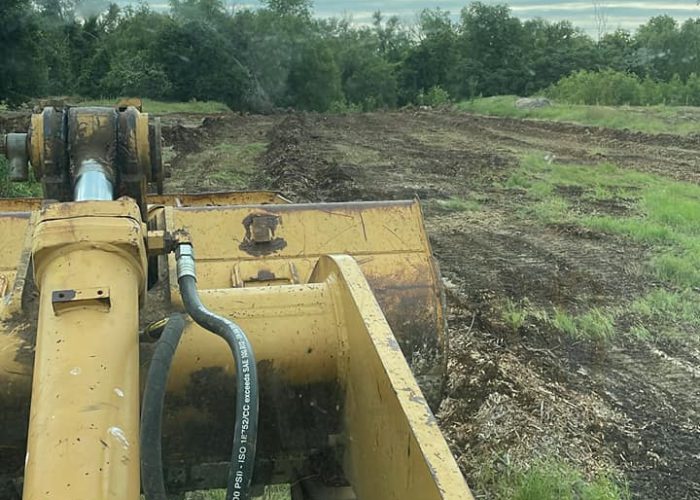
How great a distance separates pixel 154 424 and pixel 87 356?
178mm

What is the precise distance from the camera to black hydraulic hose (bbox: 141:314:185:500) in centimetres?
167

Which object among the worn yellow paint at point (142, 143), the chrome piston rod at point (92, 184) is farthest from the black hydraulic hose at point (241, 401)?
the worn yellow paint at point (142, 143)

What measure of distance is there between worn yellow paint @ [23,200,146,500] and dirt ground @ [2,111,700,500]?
2.29 metres

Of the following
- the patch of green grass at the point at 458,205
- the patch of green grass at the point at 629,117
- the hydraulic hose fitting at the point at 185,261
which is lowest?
the patch of green grass at the point at 458,205

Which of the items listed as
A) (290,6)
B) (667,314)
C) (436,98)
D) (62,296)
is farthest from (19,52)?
(290,6)

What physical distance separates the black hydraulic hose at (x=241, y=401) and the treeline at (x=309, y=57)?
26.9 metres

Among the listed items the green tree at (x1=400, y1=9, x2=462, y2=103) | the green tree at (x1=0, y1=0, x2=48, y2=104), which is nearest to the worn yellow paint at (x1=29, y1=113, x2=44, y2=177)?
the green tree at (x1=0, y1=0, x2=48, y2=104)

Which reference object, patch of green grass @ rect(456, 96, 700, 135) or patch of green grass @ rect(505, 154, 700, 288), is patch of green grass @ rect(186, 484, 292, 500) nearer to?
patch of green grass @ rect(505, 154, 700, 288)

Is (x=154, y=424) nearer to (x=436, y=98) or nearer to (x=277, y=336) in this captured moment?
(x=277, y=336)

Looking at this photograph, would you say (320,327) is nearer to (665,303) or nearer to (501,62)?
(665,303)

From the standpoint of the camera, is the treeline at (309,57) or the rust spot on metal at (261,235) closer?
the rust spot on metal at (261,235)

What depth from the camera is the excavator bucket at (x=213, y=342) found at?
1.63 meters

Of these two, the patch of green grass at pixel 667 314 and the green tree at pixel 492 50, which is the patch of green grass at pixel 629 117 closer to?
the patch of green grass at pixel 667 314

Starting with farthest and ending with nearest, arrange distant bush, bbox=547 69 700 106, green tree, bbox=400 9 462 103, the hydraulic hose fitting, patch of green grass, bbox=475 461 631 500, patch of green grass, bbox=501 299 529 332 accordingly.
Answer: green tree, bbox=400 9 462 103 < distant bush, bbox=547 69 700 106 < patch of green grass, bbox=501 299 529 332 < patch of green grass, bbox=475 461 631 500 < the hydraulic hose fitting
